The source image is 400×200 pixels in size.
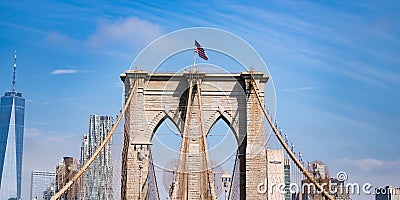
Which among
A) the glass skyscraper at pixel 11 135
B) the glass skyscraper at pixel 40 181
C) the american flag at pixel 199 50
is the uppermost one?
the glass skyscraper at pixel 11 135

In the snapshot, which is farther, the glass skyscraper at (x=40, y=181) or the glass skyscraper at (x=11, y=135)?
the glass skyscraper at (x=11, y=135)

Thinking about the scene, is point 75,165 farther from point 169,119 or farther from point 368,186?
point 368,186

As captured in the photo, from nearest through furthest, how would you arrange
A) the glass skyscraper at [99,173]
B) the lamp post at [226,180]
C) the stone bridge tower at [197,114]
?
the stone bridge tower at [197,114]
the lamp post at [226,180]
the glass skyscraper at [99,173]

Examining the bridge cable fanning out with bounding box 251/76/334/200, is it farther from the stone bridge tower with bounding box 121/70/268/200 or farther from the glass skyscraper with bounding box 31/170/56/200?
the glass skyscraper with bounding box 31/170/56/200

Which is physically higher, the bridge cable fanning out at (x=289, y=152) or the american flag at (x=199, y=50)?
the american flag at (x=199, y=50)

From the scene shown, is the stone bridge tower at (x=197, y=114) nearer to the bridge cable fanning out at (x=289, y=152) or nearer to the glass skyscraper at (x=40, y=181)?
the bridge cable fanning out at (x=289, y=152)

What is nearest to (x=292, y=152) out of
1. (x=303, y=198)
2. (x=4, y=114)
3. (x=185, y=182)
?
(x=303, y=198)

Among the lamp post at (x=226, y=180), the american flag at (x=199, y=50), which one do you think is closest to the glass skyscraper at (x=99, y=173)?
the lamp post at (x=226, y=180)

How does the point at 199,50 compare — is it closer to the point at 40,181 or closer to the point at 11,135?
the point at 40,181

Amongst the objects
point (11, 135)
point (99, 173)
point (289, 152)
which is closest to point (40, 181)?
point (99, 173)
